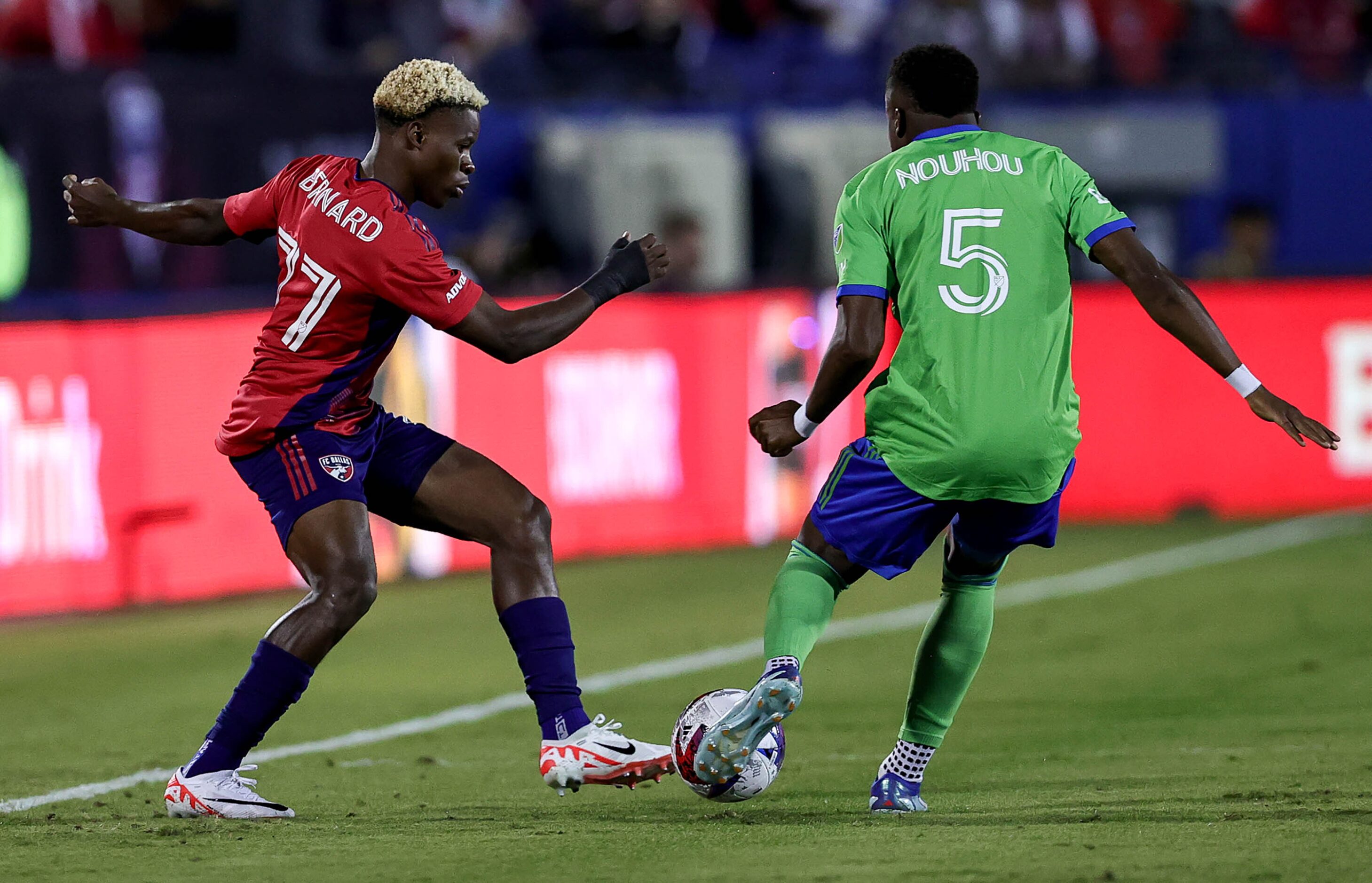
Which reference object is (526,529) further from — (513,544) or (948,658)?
(948,658)

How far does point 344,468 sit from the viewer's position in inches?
232

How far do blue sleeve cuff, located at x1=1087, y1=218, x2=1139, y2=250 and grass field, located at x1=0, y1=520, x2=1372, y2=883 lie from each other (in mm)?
1563

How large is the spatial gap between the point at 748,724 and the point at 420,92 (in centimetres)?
200

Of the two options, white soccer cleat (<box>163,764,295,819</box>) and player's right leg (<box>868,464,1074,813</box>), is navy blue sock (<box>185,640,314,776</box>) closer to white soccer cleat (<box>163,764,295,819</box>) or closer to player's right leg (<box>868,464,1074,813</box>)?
white soccer cleat (<box>163,764,295,819</box>)

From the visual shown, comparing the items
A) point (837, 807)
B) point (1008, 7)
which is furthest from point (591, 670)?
point (1008, 7)

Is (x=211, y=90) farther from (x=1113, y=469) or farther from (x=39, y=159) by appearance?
(x=1113, y=469)

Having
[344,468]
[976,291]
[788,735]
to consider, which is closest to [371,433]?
[344,468]

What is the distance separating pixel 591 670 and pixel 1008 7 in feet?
37.6

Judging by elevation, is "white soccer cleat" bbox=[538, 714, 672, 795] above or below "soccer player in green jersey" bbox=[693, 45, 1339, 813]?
below

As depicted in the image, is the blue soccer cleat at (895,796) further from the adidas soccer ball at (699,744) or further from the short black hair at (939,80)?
the short black hair at (939,80)

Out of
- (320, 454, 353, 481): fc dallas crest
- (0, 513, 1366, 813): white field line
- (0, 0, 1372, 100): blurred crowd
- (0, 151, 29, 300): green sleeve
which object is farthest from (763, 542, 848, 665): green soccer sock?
(0, 0, 1372, 100): blurred crowd

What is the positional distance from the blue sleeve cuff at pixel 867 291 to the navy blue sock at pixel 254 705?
1.81 meters

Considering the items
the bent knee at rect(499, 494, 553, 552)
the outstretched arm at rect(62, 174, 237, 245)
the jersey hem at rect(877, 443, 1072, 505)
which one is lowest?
the bent knee at rect(499, 494, 553, 552)

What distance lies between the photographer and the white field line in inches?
283
